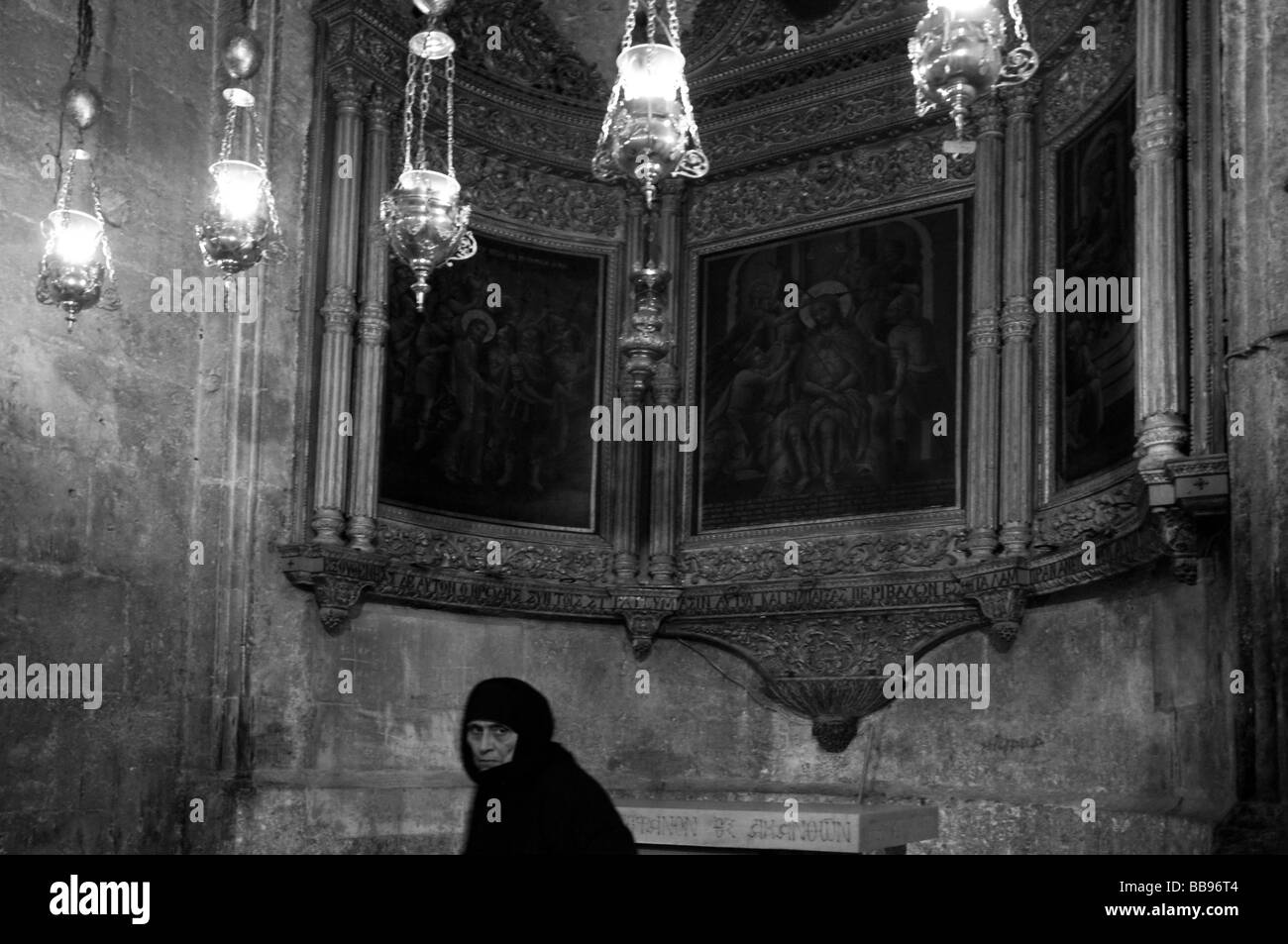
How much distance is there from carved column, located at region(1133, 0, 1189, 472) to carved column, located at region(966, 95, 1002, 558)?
2.04 m

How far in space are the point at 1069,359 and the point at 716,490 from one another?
2.76 meters

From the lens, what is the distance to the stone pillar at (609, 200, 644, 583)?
10.6m

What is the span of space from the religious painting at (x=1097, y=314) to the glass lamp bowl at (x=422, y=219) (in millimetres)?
3507

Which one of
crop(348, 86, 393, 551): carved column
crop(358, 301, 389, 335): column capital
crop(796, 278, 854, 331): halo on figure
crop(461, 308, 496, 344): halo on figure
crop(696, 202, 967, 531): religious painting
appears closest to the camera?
crop(348, 86, 393, 551): carved column

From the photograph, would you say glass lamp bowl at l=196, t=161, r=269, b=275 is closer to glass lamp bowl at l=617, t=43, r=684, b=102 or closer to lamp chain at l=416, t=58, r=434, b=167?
glass lamp bowl at l=617, t=43, r=684, b=102

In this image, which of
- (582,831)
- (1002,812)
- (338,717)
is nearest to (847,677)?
(1002,812)

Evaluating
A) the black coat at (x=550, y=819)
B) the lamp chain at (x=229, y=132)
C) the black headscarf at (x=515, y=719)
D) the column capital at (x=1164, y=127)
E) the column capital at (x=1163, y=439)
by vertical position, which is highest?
the lamp chain at (x=229, y=132)

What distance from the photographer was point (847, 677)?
9.63m

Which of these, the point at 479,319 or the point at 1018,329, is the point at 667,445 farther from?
the point at 1018,329

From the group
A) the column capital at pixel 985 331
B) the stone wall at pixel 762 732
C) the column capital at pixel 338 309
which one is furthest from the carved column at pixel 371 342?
the column capital at pixel 985 331

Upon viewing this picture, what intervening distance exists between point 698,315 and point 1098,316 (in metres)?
3.24

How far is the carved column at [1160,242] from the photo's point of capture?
6.91m

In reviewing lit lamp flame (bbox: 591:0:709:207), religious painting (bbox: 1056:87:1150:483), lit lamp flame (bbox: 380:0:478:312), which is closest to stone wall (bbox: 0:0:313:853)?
lit lamp flame (bbox: 380:0:478:312)

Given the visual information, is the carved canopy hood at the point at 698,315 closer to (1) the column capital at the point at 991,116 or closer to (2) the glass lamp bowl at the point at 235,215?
(1) the column capital at the point at 991,116
